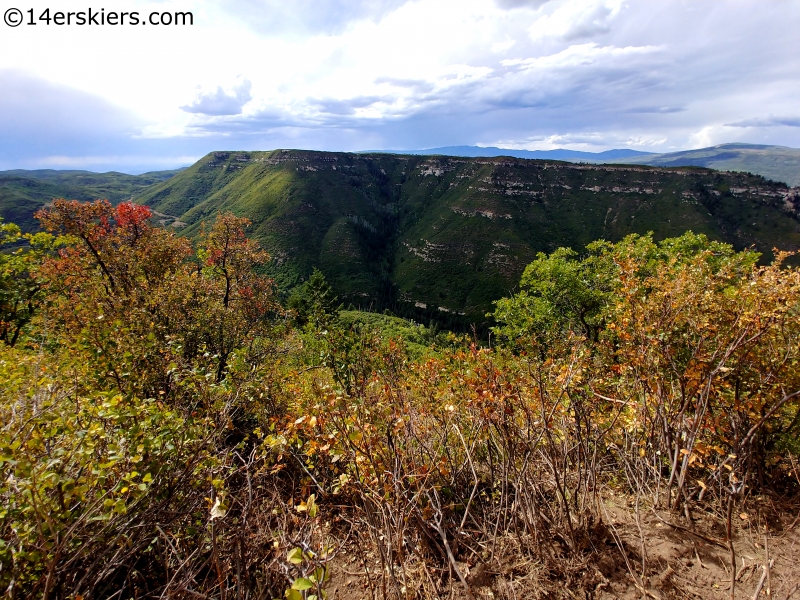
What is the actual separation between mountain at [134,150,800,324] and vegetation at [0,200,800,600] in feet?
361

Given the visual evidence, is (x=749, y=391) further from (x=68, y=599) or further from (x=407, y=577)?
(x=68, y=599)

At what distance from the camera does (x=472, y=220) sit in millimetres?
147500

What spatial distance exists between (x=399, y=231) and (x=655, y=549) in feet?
577

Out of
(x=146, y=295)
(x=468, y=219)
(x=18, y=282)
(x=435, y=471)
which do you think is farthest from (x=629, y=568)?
(x=468, y=219)

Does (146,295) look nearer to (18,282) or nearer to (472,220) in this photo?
(18,282)

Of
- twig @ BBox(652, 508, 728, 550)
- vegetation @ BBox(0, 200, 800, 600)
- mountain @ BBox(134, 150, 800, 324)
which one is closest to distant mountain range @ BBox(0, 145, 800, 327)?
mountain @ BBox(134, 150, 800, 324)

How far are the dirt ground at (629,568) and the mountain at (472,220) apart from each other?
111m

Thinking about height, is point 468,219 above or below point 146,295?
above

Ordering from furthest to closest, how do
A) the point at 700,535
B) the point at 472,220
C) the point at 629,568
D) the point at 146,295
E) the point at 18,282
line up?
the point at 472,220 < the point at 18,282 < the point at 146,295 < the point at 700,535 < the point at 629,568

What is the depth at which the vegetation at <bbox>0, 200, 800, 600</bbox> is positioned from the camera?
343 cm

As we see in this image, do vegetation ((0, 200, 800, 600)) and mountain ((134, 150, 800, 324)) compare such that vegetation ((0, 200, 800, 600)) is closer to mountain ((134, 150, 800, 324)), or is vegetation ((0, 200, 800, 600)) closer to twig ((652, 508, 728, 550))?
twig ((652, 508, 728, 550))

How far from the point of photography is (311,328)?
10312 mm

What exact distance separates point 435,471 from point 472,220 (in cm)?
14898

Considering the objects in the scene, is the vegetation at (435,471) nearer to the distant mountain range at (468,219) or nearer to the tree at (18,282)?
the tree at (18,282)
